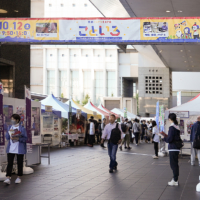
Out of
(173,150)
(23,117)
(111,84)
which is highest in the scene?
(111,84)

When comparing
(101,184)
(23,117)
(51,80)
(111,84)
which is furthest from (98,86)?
(101,184)

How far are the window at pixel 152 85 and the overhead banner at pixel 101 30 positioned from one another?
113 ft

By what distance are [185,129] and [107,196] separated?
975 cm

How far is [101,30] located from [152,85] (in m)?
35.1

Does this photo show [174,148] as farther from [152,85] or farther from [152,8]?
[152,85]

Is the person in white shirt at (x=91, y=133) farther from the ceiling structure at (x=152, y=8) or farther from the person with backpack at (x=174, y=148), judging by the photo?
the person with backpack at (x=174, y=148)

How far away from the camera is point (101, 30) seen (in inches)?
468

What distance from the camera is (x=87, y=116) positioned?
26.2 metres

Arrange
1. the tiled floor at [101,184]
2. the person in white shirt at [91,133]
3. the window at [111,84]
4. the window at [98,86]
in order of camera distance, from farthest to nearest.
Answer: the window at [98,86] < the window at [111,84] < the person in white shirt at [91,133] < the tiled floor at [101,184]

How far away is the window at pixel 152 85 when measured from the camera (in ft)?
151

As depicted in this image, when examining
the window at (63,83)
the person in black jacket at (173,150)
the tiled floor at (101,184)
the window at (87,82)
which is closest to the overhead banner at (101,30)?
the tiled floor at (101,184)

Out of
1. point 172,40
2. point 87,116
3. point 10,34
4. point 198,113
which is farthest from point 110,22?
point 87,116

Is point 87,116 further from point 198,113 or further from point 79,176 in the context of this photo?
point 79,176

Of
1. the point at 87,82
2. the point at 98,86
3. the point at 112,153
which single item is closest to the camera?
the point at 112,153
